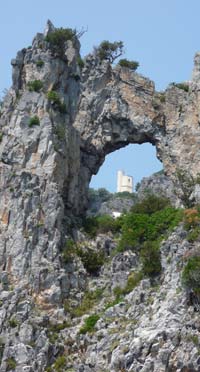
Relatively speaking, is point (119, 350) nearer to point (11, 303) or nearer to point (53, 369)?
point (53, 369)

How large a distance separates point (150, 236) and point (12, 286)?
816cm

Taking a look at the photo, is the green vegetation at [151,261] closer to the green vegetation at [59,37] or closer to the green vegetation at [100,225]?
the green vegetation at [100,225]

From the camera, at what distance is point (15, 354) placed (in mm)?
43062

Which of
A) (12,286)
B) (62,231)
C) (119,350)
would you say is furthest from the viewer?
(62,231)

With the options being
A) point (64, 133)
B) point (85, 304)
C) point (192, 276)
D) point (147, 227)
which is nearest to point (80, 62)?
point (64, 133)

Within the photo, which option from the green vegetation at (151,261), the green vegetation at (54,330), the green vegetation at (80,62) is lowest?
the green vegetation at (54,330)

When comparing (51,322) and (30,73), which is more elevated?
(30,73)

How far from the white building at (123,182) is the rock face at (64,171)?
55.8 metres

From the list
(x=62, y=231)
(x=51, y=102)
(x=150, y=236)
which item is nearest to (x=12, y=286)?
(x=62, y=231)

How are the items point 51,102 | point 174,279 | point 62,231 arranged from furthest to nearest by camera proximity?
point 51,102 → point 62,231 → point 174,279

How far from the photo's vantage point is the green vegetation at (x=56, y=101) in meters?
54.1

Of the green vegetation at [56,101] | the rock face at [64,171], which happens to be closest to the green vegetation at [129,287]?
the rock face at [64,171]

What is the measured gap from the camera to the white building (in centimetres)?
11356

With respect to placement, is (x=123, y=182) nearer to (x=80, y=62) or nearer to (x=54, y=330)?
(x=80, y=62)
